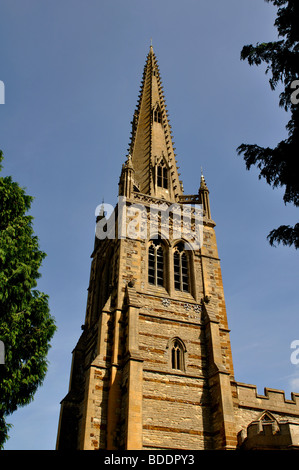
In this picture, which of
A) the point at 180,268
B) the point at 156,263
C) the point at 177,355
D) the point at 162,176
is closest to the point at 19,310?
the point at 177,355

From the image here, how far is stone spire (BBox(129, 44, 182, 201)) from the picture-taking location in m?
29.3

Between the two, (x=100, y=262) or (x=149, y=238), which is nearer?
(x=149, y=238)

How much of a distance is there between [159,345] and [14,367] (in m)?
8.76

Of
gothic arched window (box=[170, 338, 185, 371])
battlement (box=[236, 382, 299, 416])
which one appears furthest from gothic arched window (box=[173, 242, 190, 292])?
battlement (box=[236, 382, 299, 416])

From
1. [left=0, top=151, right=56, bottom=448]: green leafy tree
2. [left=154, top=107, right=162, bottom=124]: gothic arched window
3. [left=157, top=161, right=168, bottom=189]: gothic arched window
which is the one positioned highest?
[left=154, top=107, right=162, bottom=124]: gothic arched window

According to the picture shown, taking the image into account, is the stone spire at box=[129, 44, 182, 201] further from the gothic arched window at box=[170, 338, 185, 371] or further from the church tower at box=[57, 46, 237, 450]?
the gothic arched window at box=[170, 338, 185, 371]

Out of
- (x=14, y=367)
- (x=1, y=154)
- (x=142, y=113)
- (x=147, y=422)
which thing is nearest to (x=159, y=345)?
(x=147, y=422)

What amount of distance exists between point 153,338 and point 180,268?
5.10 meters

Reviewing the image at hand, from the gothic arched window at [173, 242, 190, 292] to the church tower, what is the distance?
58 millimetres

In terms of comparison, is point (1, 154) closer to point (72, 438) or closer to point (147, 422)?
point (147, 422)

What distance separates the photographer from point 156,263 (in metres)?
23.1

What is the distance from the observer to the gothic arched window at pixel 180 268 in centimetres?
2302

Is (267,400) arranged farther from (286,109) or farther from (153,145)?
(153,145)

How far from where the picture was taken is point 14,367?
11938 millimetres
